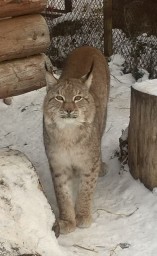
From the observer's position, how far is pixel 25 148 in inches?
218

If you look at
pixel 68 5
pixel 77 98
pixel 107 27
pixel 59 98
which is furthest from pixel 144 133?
pixel 68 5

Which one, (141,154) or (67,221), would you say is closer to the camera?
(67,221)

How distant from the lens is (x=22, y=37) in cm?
559

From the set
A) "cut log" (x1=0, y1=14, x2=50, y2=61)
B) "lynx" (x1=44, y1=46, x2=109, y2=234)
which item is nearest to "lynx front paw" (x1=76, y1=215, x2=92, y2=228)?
"lynx" (x1=44, y1=46, x2=109, y2=234)

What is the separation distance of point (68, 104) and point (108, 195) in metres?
1.10

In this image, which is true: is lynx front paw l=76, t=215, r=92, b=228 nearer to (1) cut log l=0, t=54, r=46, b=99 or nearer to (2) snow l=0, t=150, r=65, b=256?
(2) snow l=0, t=150, r=65, b=256

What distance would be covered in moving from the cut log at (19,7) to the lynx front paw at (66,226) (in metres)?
2.32

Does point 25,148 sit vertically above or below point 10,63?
below

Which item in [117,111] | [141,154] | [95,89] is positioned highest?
[95,89]

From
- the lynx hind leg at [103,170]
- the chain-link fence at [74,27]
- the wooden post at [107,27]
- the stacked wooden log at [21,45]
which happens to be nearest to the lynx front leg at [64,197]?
the lynx hind leg at [103,170]

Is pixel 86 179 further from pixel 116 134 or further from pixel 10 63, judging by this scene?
pixel 10 63

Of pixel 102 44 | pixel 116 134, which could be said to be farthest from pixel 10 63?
pixel 102 44

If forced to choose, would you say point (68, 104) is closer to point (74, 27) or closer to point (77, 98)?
point (77, 98)

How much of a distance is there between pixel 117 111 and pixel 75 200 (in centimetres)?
207
